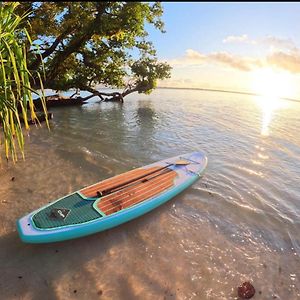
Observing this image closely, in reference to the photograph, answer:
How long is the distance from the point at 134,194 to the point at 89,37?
369 inches

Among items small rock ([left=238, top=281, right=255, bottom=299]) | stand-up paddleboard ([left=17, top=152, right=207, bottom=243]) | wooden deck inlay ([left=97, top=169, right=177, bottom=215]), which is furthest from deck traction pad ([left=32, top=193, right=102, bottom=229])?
small rock ([left=238, top=281, right=255, bottom=299])

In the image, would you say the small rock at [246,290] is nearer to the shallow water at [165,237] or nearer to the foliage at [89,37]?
the shallow water at [165,237]

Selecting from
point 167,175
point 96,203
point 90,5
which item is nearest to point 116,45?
point 90,5

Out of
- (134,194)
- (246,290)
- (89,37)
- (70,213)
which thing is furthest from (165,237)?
(89,37)

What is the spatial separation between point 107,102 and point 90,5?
12.1m

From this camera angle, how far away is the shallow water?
3.71 meters

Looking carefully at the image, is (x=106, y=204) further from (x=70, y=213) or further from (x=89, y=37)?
(x=89, y=37)

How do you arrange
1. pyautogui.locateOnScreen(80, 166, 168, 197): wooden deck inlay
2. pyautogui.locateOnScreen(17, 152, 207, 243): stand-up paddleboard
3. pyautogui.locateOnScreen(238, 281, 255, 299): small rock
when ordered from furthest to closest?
1. pyautogui.locateOnScreen(80, 166, 168, 197): wooden deck inlay
2. pyautogui.locateOnScreen(17, 152, 207, 243): stand-up paddleboard
3. pyautogui.locateOnScreen(238, 281, 255, 299): small rock

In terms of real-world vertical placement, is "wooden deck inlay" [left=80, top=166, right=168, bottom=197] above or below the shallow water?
above

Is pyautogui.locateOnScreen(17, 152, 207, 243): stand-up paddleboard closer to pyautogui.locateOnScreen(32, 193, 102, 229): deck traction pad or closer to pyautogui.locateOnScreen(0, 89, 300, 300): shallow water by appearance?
pyautogui.locateOnScreen(32, 193, 102, 229): deck traction pad

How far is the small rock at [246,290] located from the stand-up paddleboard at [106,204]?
208cm

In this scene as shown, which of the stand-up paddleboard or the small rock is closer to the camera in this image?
the small rock

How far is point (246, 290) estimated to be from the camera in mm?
3723

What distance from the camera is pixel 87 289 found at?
3.59 m
